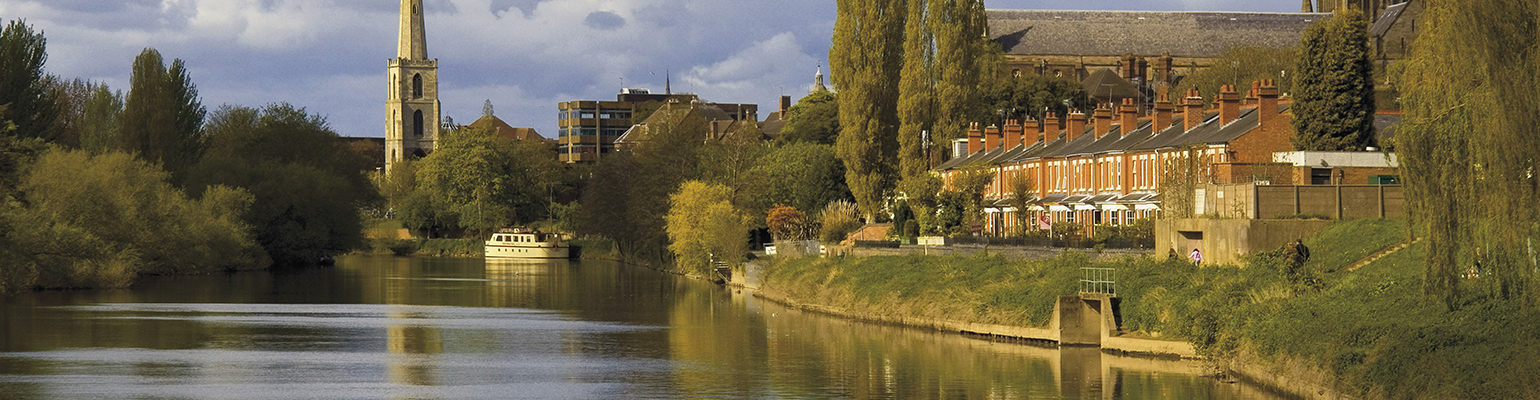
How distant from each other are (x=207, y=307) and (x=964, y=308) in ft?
91.1

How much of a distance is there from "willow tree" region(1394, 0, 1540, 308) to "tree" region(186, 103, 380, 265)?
72.9m

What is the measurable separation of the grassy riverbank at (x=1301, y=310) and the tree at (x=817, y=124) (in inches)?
2104

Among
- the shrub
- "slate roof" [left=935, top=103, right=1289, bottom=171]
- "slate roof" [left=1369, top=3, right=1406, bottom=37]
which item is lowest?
the shrub

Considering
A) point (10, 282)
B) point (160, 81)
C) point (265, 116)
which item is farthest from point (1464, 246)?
point (265, 116)

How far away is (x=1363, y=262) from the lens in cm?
3706

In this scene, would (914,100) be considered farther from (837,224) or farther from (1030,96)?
(1030,96)

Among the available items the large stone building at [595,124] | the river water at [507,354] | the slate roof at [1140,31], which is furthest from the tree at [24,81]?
the large stone building at [595,124]

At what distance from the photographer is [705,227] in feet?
276

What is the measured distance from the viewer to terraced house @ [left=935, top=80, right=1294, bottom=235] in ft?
168

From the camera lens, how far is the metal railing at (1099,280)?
41531mm

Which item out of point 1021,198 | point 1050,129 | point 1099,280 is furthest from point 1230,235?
point 1050,129

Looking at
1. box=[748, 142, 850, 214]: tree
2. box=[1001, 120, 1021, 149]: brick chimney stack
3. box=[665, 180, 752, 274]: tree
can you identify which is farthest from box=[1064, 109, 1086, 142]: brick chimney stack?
box=[748, 142, 850, 214]: tree

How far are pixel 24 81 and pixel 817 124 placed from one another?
50205 millimetres

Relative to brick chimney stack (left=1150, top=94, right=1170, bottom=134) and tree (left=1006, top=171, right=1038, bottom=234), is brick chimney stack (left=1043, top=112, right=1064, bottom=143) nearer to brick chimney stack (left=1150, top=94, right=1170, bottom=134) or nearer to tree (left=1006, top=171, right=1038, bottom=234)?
tree (left=1006, top=171, right=1038, bottom=234)
